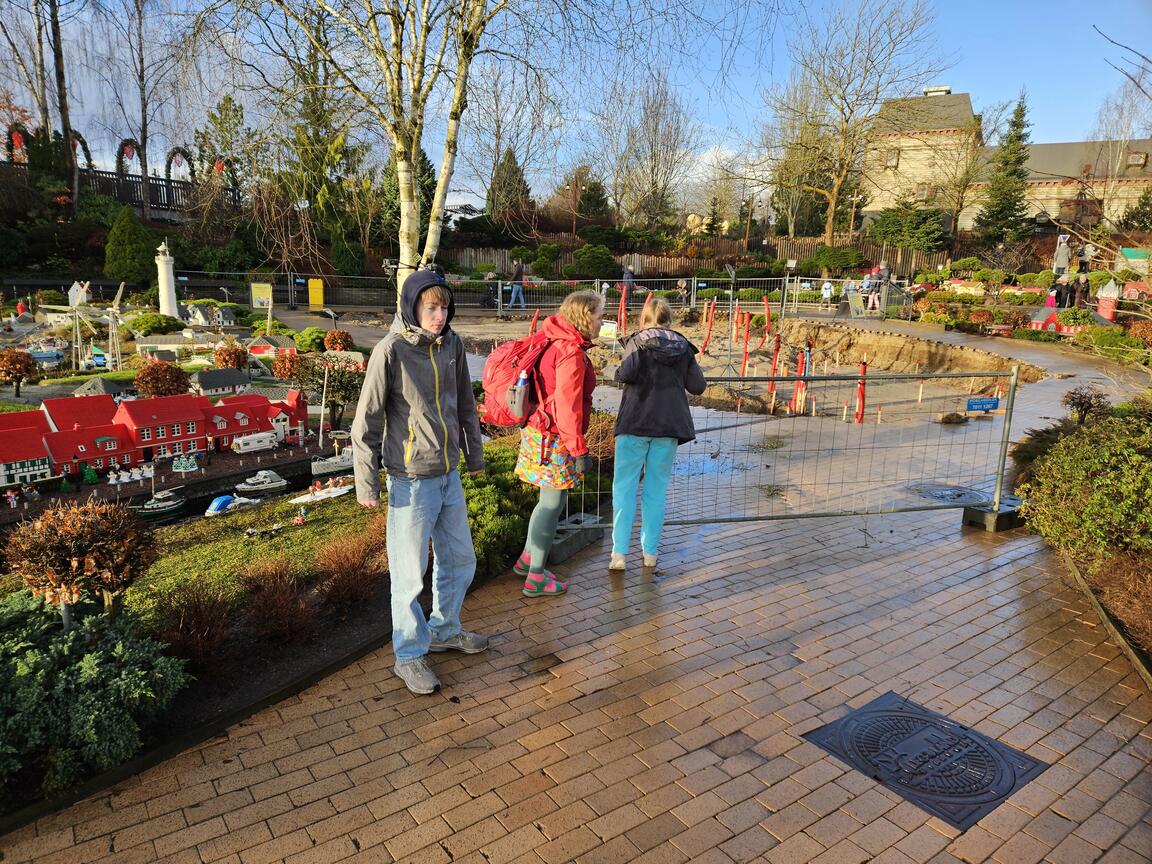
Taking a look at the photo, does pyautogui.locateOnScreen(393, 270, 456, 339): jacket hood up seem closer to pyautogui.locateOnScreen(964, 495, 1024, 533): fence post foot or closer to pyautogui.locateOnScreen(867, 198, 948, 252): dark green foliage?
pyautogui.locateOnScreen(964, 495, 1024, 533): fence post foot

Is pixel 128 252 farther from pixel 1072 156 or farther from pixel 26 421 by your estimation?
pixel 1072 156

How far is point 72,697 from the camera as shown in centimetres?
283

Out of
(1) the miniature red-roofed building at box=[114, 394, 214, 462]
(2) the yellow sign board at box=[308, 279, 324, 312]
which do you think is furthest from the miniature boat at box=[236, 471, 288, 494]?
(2) the yellow sign board at box=[308, 279, 324, 312]

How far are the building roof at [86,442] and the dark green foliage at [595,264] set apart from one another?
2919 centimetres

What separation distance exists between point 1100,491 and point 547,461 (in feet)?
11.2

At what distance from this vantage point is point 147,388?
8.26 metres

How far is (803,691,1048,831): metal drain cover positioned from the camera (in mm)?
2906

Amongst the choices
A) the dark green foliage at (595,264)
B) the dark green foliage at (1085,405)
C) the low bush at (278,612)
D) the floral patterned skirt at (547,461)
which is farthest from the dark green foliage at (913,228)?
the low bush at (278,612)

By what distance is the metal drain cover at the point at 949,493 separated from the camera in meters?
6.80

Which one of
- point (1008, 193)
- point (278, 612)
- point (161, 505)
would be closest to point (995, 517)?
point (278, 612)

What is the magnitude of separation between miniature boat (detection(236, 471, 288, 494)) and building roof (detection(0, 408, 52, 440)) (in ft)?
5.90

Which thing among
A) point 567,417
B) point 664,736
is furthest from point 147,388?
point 664,736

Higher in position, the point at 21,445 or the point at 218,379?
the point at 218,379

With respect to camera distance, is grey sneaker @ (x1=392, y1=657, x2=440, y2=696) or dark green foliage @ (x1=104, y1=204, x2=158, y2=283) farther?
dark green foliage @ (x1=104, y1=204, x2=158, y2=283)
